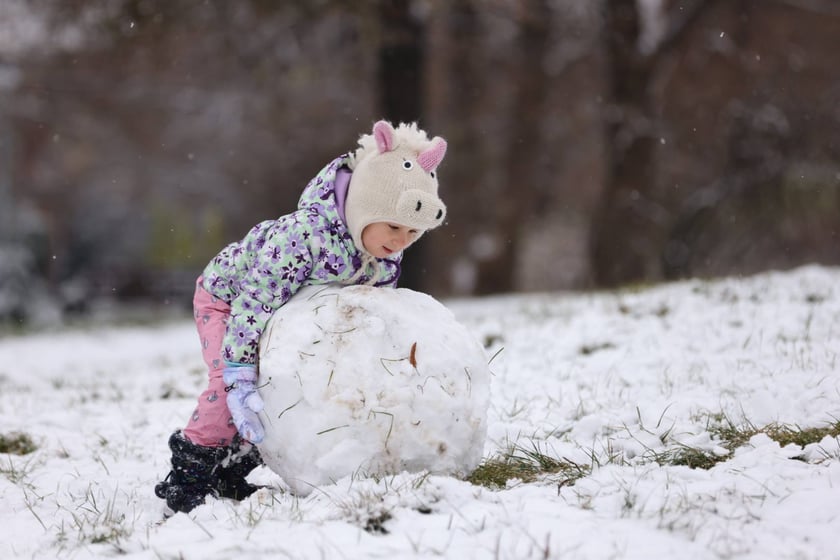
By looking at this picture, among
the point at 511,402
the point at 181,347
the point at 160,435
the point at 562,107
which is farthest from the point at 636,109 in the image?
the point at 160,435

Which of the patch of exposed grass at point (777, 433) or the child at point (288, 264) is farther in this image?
the patch of exposed grass at point (777, 433)

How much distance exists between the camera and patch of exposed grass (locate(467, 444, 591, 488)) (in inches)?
139

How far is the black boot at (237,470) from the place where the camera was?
12.4ft

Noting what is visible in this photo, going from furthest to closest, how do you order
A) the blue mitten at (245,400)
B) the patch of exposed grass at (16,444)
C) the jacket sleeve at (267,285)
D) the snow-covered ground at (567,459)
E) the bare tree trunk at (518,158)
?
the bare tree trunk at (518,158) → the patch of exposed grass at (16,444) → the jacket sleeve at (267,285) → the blue mitten at (245,400) → the snow-covered ground at (567,459)

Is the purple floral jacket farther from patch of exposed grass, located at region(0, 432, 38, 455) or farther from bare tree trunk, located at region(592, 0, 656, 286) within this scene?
bare tree trunk, located at region(592, 0, 656, 286)

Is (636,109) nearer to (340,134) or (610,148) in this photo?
(610,148)

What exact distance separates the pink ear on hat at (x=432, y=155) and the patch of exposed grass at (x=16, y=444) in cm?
306

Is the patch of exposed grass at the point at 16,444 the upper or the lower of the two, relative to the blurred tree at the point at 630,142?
lower

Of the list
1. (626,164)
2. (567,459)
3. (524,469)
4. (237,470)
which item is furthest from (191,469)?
(626,164)

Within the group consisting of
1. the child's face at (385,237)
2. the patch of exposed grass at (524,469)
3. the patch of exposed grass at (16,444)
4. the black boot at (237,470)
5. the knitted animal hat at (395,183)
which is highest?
the knitted animal hat at (395,183)

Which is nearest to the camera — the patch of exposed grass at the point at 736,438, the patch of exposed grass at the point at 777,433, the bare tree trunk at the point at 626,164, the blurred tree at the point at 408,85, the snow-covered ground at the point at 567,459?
the snow-covered ground at the point at 567,459

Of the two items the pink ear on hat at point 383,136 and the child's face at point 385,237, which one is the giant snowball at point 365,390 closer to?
the child's face at point 385,237

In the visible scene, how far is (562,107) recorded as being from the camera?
63.0ft

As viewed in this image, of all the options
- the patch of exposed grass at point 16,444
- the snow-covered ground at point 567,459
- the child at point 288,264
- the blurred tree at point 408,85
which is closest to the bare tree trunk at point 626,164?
the blurred tree at point 408,85
